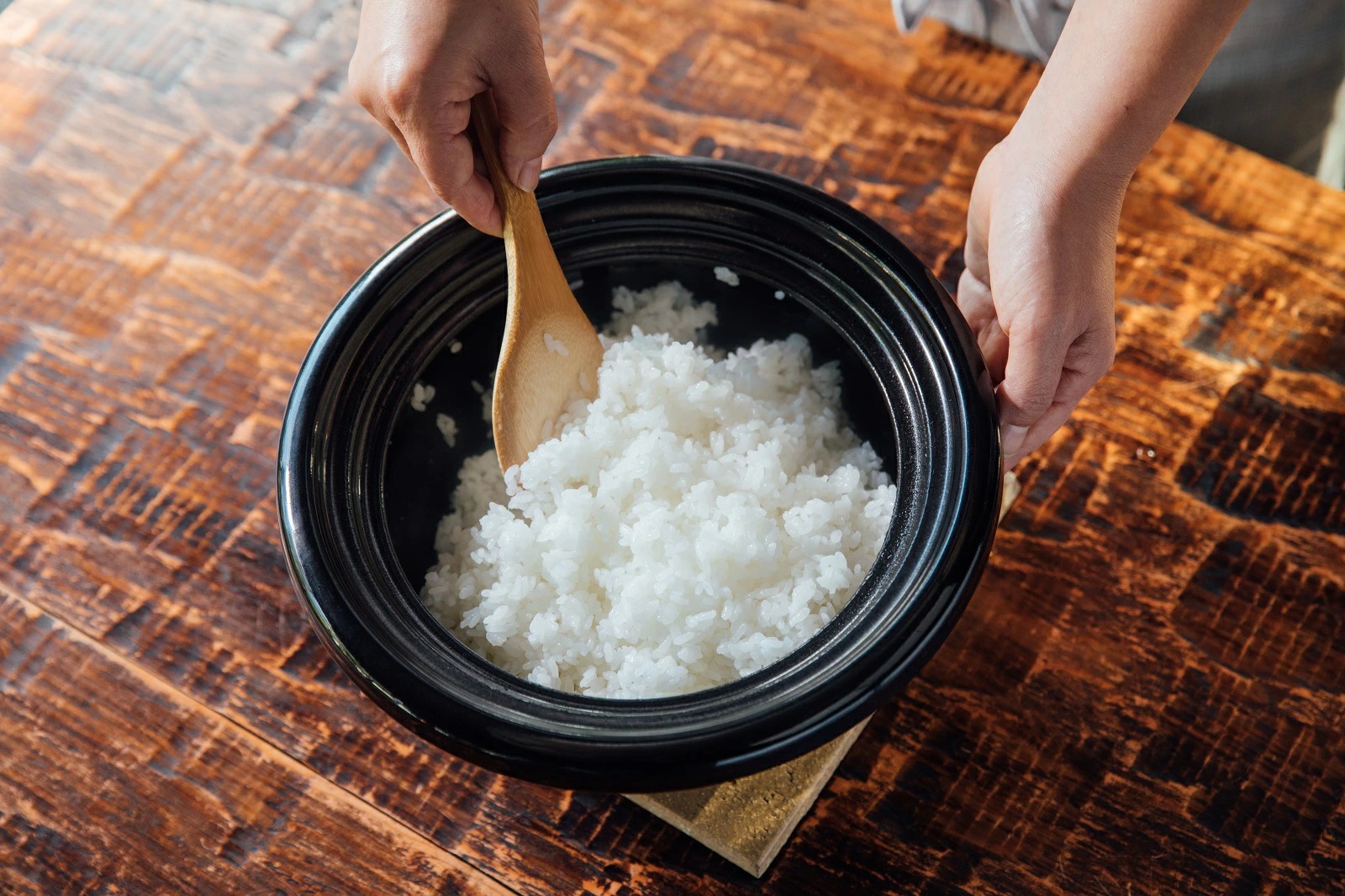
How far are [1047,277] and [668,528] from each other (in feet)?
1.62

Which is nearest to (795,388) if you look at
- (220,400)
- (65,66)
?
(220,400)

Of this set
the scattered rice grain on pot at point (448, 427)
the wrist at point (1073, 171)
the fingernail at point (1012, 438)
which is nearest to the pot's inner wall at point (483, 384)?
the scattered rice grain on pot at point (448, 427)

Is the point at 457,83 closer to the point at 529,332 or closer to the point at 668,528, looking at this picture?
the point at 529,332

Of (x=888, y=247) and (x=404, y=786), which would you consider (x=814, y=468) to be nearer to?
(x=888, y=247)

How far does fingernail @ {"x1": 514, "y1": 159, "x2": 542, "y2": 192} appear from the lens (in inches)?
46.6

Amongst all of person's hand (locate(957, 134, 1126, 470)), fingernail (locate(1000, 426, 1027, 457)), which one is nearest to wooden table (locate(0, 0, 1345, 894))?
fingernail (locate(1000, 426, 1027, 457))

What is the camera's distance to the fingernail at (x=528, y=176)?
1.18 m

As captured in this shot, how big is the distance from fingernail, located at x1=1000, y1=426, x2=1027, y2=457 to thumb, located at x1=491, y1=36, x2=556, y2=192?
2.06ft

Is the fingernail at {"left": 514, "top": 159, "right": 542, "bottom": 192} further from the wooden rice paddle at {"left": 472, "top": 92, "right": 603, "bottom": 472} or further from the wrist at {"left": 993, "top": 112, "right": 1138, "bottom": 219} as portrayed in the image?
the wrist at {"left": 993, "top": 112, "right": 1138, "bottom": 219}

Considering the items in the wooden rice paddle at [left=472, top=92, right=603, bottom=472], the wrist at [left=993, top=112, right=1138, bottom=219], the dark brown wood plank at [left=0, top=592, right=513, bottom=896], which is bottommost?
the dark brown wood plank at [left=0, top=592, right=513, bottom=896]

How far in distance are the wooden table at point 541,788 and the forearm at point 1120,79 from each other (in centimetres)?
38

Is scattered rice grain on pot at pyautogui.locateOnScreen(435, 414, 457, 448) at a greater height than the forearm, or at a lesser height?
lesser

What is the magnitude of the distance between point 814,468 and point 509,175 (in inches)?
19.7

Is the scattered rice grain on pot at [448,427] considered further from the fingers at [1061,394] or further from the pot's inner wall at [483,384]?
the fingers at [1061,394]
